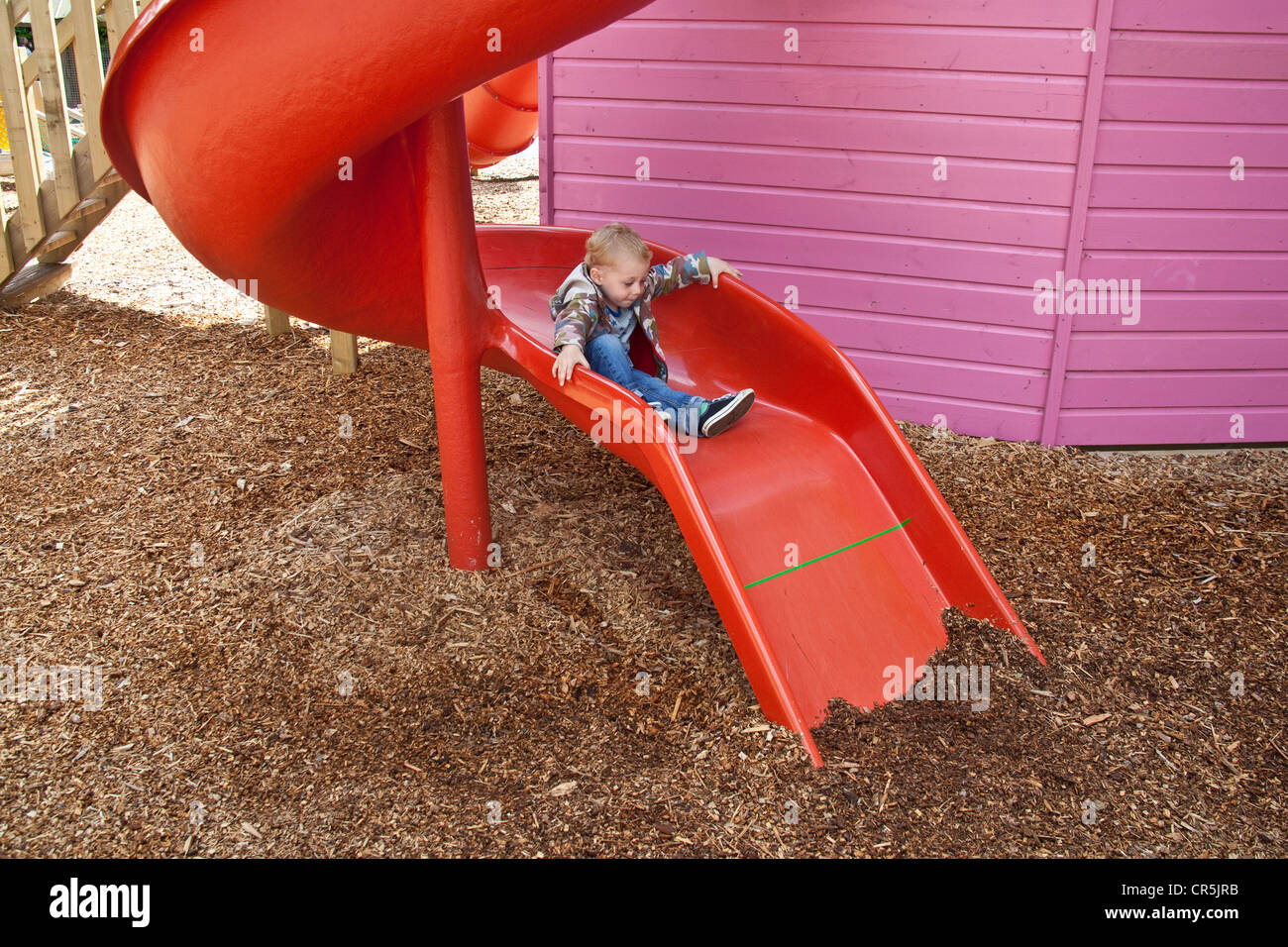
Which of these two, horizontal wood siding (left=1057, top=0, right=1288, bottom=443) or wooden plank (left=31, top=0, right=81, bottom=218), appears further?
wooden plank (left=31, top=0, right=81, bottom=218)

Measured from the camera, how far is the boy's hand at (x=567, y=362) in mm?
2971

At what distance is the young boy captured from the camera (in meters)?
3.21

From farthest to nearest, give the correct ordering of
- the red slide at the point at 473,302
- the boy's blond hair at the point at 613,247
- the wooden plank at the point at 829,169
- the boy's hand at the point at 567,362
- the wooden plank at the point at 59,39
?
the wooden plank at the point at 59,39 → the wooden plank at the point at 829,169 → the boy's blond hair at the point at 613,247 → the boy's hand at the point at 567,362 → the red slide at the point at 473,302

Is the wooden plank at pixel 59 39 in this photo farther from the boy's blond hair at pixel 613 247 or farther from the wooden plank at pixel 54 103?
the boy's blond hair at pixel 613 247

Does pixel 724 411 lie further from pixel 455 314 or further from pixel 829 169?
pixel 829 169

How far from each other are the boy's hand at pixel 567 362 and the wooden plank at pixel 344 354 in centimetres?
198

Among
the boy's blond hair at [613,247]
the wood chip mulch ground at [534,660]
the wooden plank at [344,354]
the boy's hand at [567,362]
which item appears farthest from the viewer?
the wooden plank at [344,354]

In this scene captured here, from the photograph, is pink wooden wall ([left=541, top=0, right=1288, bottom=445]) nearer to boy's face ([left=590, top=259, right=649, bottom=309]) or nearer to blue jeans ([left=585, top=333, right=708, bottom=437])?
boy's face ([left=590, top=259, right=649, bottom=309])

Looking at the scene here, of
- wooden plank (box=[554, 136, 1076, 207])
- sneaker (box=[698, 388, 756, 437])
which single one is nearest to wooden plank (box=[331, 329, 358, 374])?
wooden plank (box=[554, 136, 1076, 207])

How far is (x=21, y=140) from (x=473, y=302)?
12.3ft

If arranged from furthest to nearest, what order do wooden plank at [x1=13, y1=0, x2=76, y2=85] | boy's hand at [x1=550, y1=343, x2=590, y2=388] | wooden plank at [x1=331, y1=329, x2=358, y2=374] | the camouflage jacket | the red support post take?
wooden plank at [x1=13, y1=0, x2=76, y2=85] < wooden plank at [x1=331, y1=329, x2=358, y2=374] < the camouflage jacket < boy's hand at [x1=550, y1=343, x2=590, y2=388] < the red support post

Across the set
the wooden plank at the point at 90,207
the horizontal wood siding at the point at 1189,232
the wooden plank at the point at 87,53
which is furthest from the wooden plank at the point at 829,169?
the wooden plank at the point at 90,207

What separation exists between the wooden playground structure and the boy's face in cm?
180

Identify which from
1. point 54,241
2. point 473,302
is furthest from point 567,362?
point 54,241
